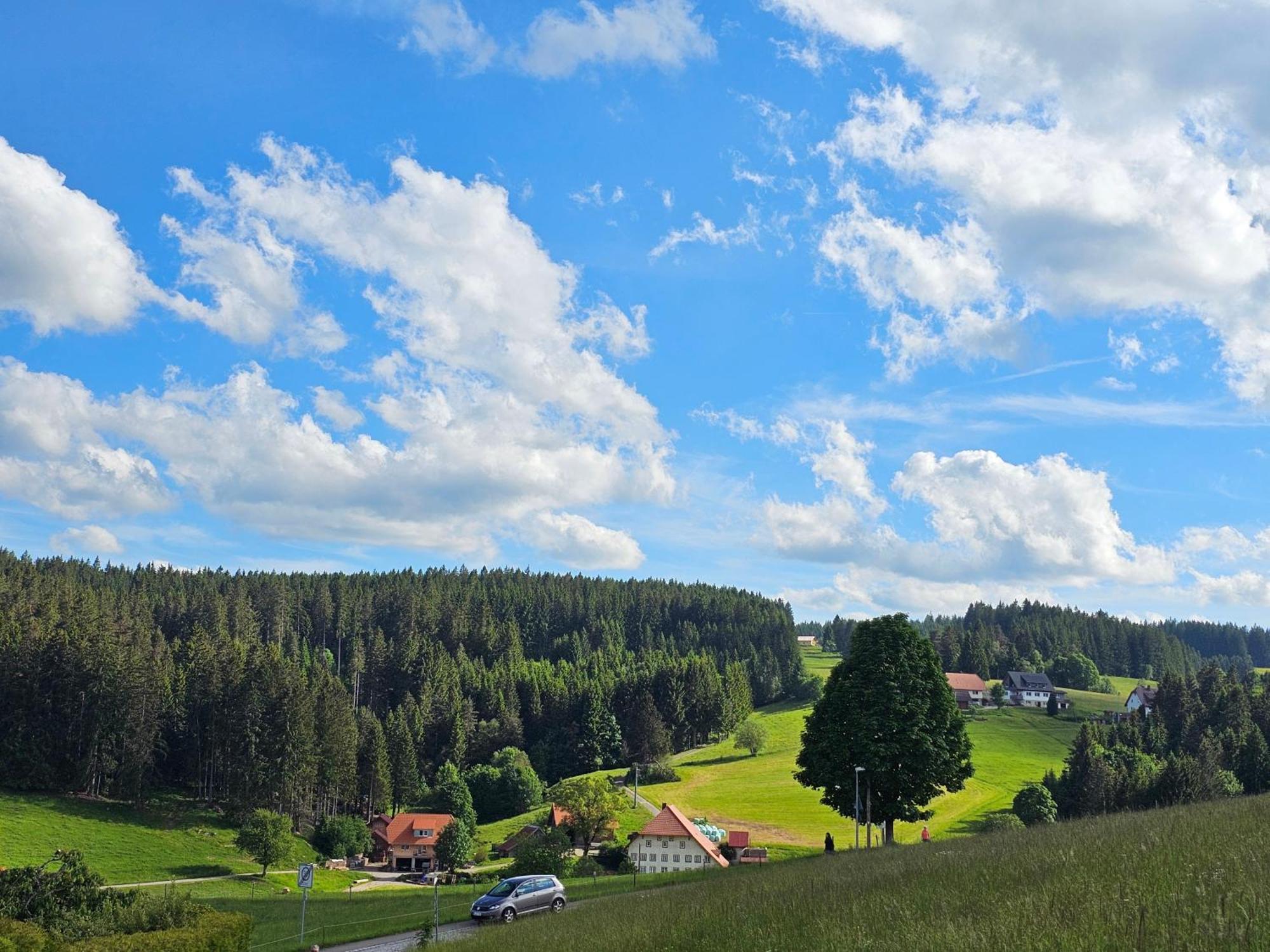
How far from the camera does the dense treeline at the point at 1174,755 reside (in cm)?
8306

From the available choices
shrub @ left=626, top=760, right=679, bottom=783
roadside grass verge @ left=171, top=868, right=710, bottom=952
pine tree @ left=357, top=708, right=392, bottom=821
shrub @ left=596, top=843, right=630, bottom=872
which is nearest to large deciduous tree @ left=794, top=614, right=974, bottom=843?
roadside grass verge @ left=171, top=868, right=710, bottom=952

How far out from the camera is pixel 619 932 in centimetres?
1733

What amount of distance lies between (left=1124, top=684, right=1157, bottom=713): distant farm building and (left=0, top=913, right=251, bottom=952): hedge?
13910 cm

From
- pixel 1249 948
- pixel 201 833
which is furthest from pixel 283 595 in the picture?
pixel 1249 948

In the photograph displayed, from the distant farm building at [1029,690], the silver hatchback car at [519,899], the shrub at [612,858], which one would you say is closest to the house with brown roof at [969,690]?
the distant farm building at [1029,690]

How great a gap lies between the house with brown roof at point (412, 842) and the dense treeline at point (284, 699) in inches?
457

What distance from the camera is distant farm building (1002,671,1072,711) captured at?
182 metres

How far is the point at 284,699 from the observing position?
110875 millimetres

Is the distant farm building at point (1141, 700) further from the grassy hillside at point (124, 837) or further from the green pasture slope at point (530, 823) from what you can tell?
the grassy hillside at point (124, 837)

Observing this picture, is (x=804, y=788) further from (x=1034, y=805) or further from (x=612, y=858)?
(x=612, y=858)

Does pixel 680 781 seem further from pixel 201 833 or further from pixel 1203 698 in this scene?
pixel 1203 698

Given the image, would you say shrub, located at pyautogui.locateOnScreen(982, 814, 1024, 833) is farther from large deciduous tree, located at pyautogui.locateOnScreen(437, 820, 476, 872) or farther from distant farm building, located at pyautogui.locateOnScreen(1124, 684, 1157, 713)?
distant farm building, located at pyautogui.locateOnScreen(1124, 684, 1157, 713)

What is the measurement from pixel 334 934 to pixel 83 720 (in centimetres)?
8575

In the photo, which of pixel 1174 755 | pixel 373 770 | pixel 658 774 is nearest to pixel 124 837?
pixel 373 770
